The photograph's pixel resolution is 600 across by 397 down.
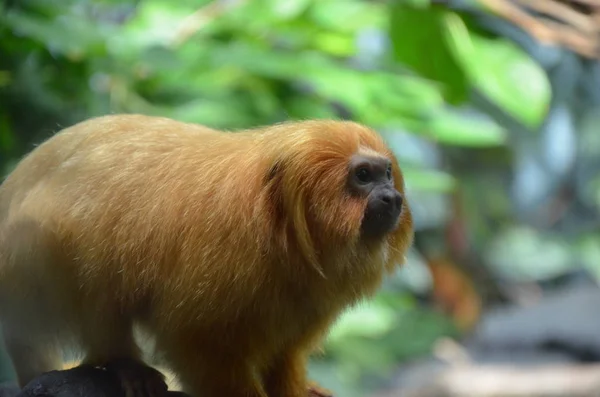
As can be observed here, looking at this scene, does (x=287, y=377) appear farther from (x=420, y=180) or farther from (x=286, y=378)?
(x=420, y=180)

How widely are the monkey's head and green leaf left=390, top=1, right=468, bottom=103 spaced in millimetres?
1419

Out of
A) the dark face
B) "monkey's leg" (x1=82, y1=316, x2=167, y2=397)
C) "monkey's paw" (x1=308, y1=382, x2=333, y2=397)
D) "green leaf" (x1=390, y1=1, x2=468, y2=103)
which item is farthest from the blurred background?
the dark face

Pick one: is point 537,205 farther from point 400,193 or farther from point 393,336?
point 400,193

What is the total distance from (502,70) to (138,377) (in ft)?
6.52

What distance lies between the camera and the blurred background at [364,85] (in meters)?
2.72

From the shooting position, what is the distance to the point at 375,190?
175 centimetres

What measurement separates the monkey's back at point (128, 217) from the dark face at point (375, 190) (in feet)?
0.75

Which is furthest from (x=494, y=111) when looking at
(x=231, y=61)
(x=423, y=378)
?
(x=231, y=61)

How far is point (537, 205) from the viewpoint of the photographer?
24.9ft

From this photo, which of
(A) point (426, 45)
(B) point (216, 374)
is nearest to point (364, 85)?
(A) point (426, 45)

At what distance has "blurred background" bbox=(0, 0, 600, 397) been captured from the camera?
272cm

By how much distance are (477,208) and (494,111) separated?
6.85 ft

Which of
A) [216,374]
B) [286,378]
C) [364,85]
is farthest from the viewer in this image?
[364,85]

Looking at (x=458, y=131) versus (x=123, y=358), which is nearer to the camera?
(x=123, y=358)
